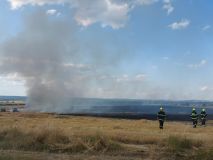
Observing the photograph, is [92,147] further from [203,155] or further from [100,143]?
[203,155]

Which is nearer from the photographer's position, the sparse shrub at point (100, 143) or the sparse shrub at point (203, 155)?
the sparse shrub at point (203, 155)

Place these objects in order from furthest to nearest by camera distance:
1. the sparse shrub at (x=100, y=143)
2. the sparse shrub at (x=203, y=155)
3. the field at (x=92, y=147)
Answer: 1. the sparse shrub at (x=100, y=143)
2. the field at (x=92, y=147)
3. the sparse shrub at (x=203, y=155)

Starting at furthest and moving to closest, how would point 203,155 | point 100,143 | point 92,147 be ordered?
point 100,143, point 92,147, point 203,155

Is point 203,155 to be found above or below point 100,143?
below

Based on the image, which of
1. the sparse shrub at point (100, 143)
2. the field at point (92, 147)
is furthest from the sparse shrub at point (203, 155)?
the sparse shrub at point (100, 143)

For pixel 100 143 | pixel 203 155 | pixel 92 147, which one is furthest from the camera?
pixel 100 143

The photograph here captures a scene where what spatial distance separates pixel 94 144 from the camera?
20.4 metres

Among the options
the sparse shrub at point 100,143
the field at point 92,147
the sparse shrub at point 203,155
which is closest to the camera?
the sparse shrub at point 203,155

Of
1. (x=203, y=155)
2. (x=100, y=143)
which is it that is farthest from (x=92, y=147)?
(x=203, y=155)

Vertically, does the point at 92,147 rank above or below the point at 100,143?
below

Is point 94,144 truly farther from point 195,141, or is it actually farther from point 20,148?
point 195,141

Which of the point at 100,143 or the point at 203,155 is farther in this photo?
the point at 100,143

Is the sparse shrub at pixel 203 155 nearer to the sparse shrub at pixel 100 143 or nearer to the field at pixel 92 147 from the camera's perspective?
the field at pixel 92 147

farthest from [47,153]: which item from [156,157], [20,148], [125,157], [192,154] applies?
[192,154]
